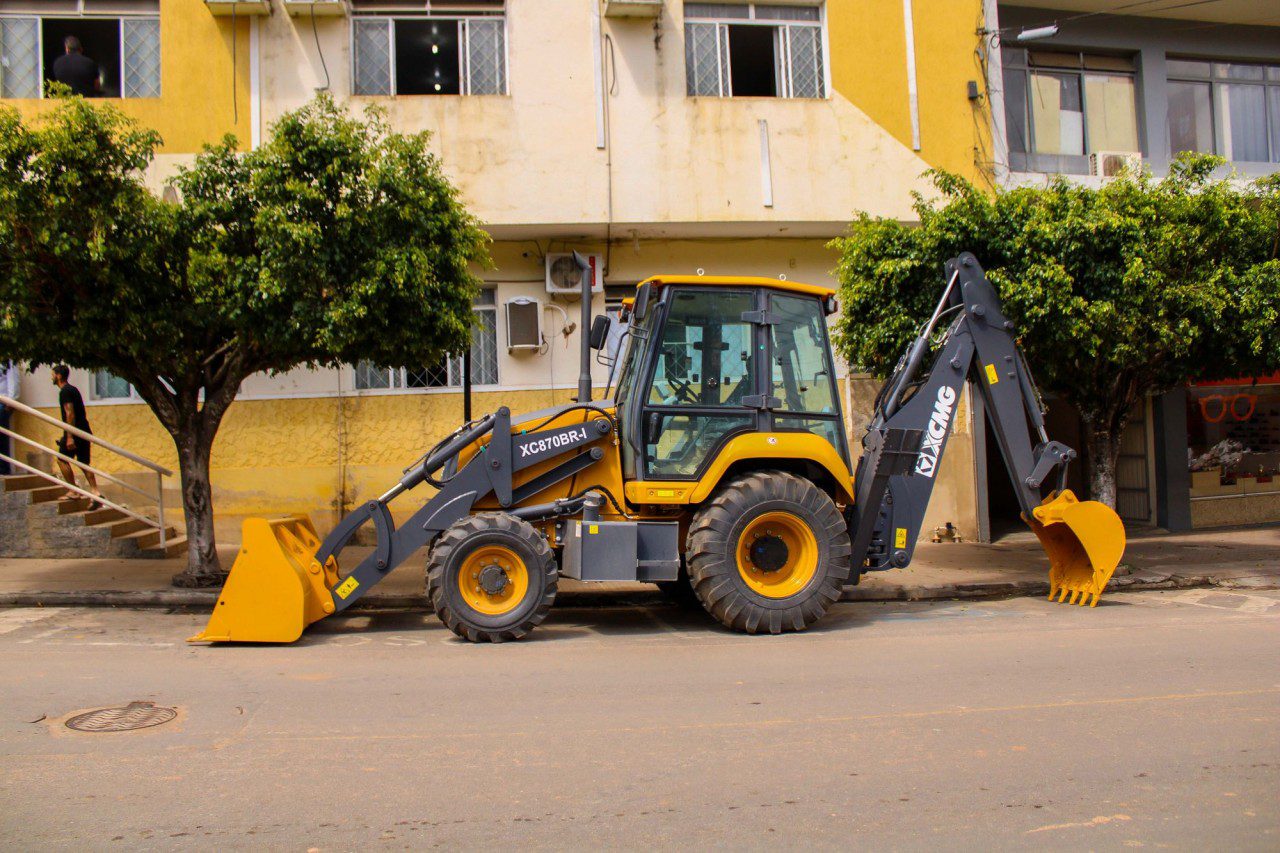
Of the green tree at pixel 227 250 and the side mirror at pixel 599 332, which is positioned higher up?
the green tree at pixel 227 250

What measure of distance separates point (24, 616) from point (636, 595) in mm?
A: 5690

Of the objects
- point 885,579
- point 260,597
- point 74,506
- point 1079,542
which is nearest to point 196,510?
point 74,506

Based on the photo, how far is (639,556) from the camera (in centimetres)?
808

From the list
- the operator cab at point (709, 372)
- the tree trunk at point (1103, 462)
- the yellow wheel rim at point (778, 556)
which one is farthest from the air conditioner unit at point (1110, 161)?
the yellow wheel rim at point (778, 556)

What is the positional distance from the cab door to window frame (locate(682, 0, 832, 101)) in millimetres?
6783

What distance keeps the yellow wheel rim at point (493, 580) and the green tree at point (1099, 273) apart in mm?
5071

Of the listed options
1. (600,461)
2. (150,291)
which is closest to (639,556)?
(600,461)

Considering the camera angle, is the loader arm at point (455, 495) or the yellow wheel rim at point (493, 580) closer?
the yellow wheel rim at point (493, 580)

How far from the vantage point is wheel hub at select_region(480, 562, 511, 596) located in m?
7.81

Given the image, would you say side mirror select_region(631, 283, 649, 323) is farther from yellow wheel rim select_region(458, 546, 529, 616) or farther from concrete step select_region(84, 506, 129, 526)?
concrete step select_region(84, 506, 129, 526)

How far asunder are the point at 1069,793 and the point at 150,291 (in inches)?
333

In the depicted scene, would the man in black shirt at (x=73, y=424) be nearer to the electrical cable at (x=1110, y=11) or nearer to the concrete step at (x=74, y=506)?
the concrete step at (x=74, y=506)

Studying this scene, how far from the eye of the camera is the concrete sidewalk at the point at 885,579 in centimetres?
977

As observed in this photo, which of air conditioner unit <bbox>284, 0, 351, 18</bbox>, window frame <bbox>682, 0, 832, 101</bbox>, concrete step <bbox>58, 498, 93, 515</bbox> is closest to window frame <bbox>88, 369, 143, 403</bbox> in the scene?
concrete step <bbox>58, 498, 93, 515</bbox>
